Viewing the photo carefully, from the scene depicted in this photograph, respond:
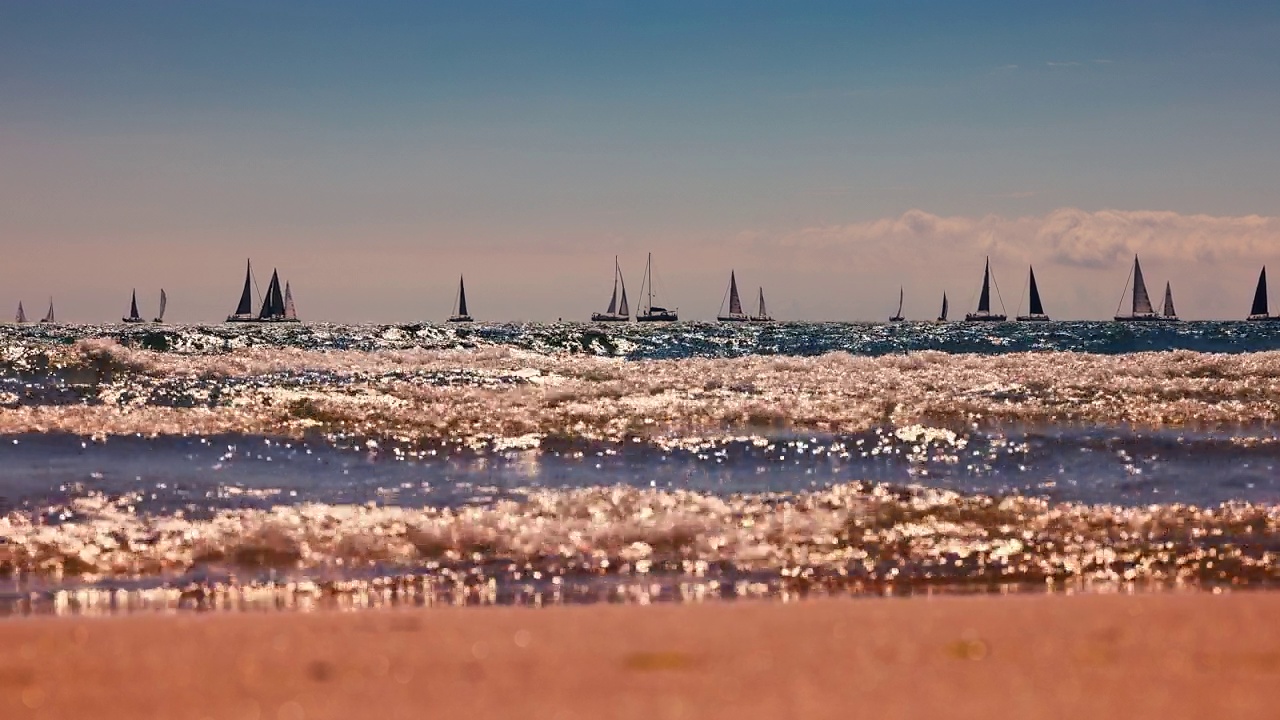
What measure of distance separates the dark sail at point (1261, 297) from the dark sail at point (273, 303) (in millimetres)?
130841

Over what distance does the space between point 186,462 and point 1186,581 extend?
47.1ft

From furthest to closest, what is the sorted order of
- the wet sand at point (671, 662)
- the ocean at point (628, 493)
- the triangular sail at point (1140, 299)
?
the triangular sail at point (1140, 299)
the ocean at point (628, 493)
the wet sand at point (671, 662)

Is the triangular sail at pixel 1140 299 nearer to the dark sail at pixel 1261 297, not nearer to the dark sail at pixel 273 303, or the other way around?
the dark sail at pixel 1261 297

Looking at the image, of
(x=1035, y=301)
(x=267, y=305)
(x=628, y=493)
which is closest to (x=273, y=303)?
(x=267, y=305)

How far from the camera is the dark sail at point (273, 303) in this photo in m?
175

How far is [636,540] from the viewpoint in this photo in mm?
12391

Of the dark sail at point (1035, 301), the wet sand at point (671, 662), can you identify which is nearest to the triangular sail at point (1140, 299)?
the dark sail at point (1035, 301)

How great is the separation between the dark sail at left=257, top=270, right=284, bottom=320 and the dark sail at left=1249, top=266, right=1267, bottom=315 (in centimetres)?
13084

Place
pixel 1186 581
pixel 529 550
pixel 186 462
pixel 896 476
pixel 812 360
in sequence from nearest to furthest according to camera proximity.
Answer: pixel 1186 581
pixel 529 550
pixel 896 476
pixel 186 462
pixel 812 360

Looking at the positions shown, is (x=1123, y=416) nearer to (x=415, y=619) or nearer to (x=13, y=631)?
(x=415, y=619)

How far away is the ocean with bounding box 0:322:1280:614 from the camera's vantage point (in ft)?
34.6

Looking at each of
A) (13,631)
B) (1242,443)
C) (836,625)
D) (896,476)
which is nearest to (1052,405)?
(1242,443)

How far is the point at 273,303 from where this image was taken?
176 meters

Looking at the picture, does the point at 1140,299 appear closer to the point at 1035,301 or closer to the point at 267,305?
→ the point at 1035,301
